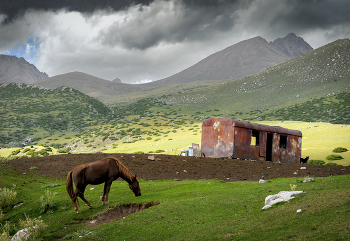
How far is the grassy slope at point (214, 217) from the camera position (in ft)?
21.8

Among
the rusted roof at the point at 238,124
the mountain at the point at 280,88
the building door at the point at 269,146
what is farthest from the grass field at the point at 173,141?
the mountain at the point at 280,88

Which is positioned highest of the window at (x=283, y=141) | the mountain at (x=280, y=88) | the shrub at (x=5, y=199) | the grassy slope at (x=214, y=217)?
the mountain at (x=280, y=88)

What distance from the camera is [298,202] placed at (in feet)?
28.0

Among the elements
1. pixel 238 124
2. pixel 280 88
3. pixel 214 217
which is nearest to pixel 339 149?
pixel 238 124

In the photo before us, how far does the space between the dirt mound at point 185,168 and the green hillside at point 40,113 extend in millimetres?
65020

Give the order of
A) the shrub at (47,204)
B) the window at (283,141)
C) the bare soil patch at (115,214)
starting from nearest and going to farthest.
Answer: the bare soil patch at (115,214)
the shrub at (47,204)
the window at (283,141)

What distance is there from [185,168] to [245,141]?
307 inches

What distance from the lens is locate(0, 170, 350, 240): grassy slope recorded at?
663cm

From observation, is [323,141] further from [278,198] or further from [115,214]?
[115,214]

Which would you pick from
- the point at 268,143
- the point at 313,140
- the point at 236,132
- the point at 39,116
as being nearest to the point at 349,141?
the point at 313,140

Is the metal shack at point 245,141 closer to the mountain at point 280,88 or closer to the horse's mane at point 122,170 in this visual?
the horse's mane at point 122,170

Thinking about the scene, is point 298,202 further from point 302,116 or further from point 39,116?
point 39,116

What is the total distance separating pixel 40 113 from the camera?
10581cm

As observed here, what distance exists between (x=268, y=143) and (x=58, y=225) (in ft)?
80.0
